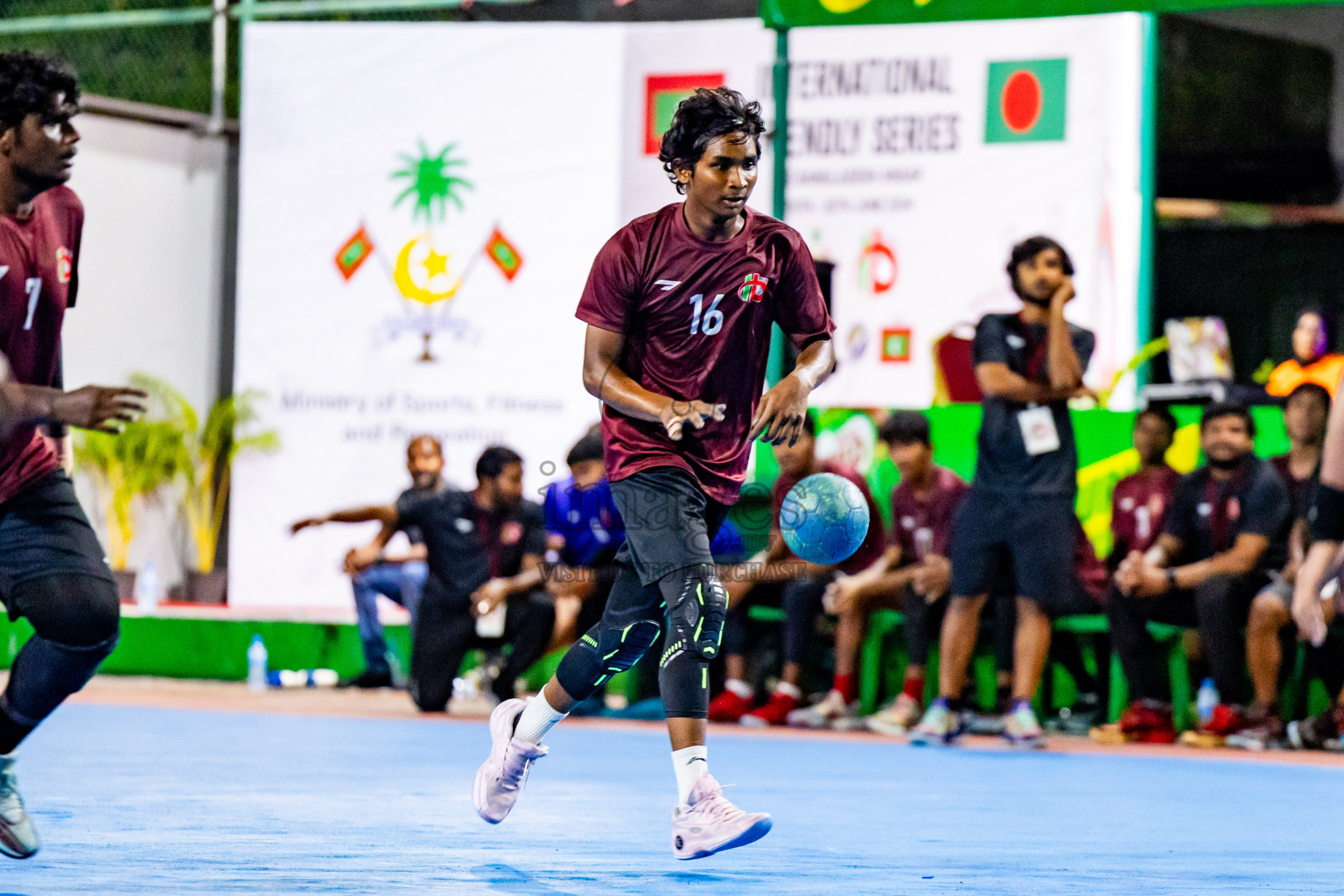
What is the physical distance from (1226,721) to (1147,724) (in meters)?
0.39

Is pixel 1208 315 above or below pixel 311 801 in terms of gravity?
above

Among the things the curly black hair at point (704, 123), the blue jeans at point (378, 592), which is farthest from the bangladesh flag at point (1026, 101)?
the curly black hair at point (704, 123)

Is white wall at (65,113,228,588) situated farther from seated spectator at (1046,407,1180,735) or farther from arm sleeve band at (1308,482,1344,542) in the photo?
arm sleeve band at (1308,482,1344,542)

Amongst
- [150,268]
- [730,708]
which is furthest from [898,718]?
[150,268]

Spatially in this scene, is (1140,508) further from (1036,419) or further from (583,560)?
(583,560)

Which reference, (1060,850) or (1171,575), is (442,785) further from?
(1171,575)

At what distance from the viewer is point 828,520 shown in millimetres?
5762

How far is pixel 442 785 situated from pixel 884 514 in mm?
3820

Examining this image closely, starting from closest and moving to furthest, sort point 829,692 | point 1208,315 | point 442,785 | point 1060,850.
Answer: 1. point 1060,850
2. point 442,785
3. point 829,692
4. point 1208,315

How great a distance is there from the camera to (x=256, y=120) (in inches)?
517

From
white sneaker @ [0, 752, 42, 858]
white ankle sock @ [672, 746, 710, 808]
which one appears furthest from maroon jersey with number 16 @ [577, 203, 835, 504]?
white sneaker @ [0, 752, 42, 858]

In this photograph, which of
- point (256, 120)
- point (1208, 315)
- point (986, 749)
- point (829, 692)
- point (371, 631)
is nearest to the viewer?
point (986, 749)

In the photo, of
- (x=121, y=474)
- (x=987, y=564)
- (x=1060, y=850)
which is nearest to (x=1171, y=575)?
(x=987, y=564)

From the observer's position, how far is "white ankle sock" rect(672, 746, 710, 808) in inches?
179
